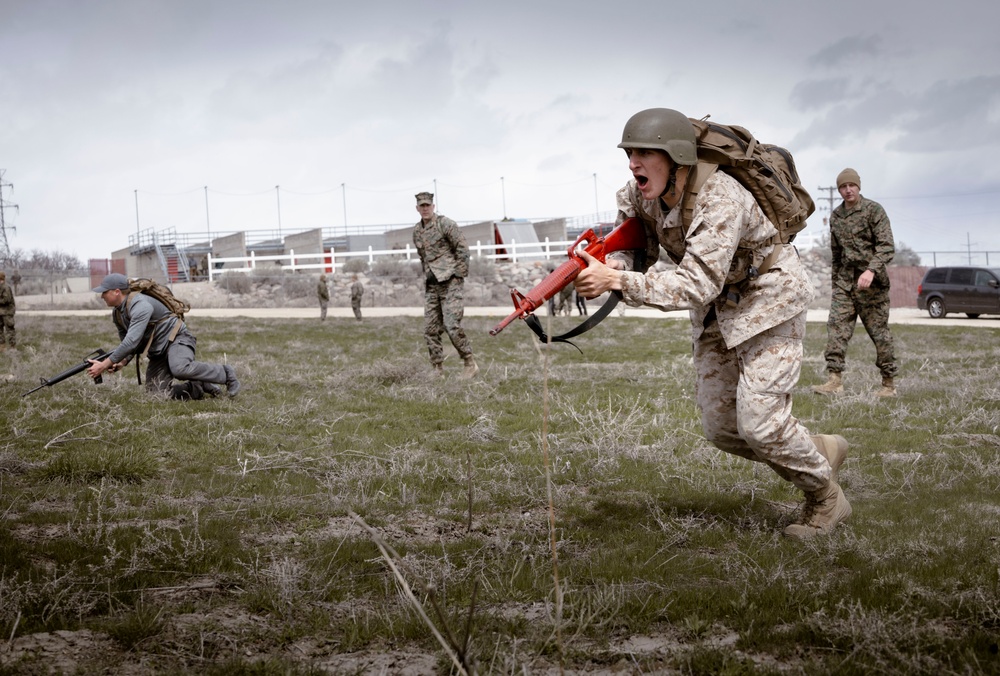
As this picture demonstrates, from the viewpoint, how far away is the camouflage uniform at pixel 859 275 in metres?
9.47

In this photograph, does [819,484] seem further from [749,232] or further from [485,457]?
[485,457]

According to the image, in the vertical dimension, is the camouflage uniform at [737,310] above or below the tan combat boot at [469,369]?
above

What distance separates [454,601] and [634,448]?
3.17 meters

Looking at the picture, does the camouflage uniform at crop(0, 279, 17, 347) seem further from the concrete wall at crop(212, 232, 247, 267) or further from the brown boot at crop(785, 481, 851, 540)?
the concrete wall at crop(212, 232, 247, 267)

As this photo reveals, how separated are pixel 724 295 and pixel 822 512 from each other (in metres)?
1.25

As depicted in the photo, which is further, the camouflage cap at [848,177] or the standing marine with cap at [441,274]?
the standing marine with cap at [441,274]

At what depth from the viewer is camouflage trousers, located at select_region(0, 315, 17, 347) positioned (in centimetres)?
1583

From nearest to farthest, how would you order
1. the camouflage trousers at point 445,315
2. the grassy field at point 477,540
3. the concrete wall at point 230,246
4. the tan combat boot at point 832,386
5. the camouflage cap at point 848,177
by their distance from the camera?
the grassy field at point 477,540
the camouflage cap at point 848,177
the tan combat boot at point 832,386
the camouflage trousers at point 445,315
the concrete wall at point 230,246

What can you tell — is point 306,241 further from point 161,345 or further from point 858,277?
point 858,277

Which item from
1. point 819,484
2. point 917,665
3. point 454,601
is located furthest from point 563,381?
point 917,665

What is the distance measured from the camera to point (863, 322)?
9508 mm

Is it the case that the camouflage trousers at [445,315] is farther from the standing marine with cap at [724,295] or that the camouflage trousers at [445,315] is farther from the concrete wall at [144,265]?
the concrete wall at [144,265]

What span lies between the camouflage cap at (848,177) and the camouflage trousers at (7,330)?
1335 cm

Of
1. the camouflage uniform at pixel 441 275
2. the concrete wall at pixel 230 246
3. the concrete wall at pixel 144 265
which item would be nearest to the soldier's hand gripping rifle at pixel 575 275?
the camouflage uniform at pixel 441 275
